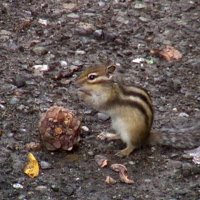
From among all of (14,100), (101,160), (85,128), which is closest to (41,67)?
(14,100)

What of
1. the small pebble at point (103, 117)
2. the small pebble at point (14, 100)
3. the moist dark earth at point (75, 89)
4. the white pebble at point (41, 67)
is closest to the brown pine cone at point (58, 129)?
the moist dark earth at point (75, 89)

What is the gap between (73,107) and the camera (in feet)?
19.5

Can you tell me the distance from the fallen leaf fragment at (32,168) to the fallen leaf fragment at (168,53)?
6.86 ft

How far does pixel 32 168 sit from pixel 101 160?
49 cm

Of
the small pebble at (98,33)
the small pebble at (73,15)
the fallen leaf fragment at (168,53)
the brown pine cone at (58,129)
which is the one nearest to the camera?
the brown pine cone at (58,129)

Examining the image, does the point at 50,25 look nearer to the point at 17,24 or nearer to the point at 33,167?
the point at 17,24

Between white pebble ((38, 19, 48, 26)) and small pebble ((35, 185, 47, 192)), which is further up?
small pebble ((35, 185, 47, 192))

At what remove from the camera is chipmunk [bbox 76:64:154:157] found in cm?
521

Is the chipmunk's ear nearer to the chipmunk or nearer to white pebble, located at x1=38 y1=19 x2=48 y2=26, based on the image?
the chipmunk

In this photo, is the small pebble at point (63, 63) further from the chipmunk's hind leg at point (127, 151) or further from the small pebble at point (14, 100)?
the chipmunk's hind leg at point (127, 151)

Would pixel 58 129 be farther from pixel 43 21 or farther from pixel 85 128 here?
pixel 43 21

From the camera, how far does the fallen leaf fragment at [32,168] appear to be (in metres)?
5.09

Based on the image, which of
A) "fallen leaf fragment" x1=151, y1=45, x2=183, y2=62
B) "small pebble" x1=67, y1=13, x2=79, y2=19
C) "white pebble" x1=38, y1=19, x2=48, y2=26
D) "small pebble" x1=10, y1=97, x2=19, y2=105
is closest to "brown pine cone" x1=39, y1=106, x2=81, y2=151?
"small pebble" x1=10, y1=97, x2=19, y2=105

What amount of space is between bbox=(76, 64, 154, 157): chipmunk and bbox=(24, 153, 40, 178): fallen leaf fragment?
0.60m
